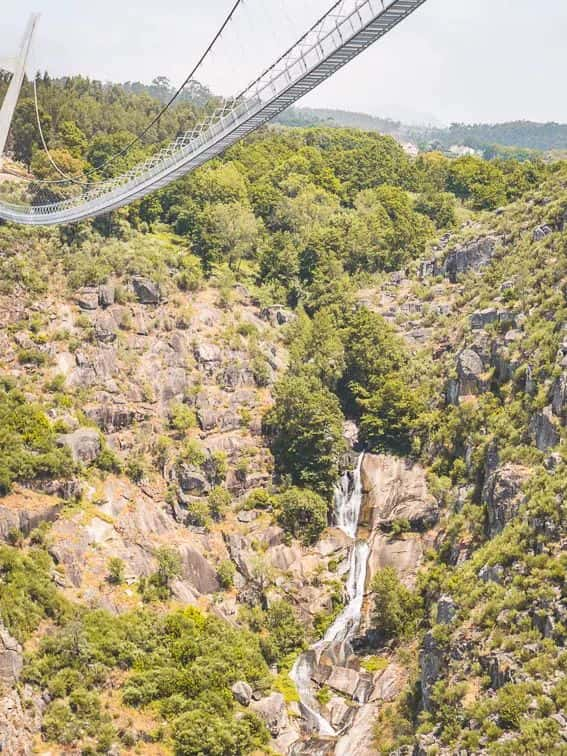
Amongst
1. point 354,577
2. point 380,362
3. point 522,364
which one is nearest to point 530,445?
point 522,364

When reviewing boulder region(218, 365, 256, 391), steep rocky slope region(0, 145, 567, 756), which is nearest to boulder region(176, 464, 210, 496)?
steep rocky slope region(0, 145, 567, 756)

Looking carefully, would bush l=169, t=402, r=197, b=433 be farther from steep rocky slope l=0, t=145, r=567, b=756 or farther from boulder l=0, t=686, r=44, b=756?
boulder l=0, t=686, r=44, b=756

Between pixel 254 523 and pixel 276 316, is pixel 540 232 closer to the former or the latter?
pixel 276 316

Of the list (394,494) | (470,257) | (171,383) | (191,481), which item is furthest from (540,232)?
(191,481)

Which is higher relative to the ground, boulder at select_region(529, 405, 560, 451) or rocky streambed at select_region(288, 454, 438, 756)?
boulder at select_region(529, 405, 560, 451)

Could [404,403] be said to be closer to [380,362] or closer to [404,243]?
[380,362]

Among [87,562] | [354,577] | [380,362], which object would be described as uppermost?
[380,362]
